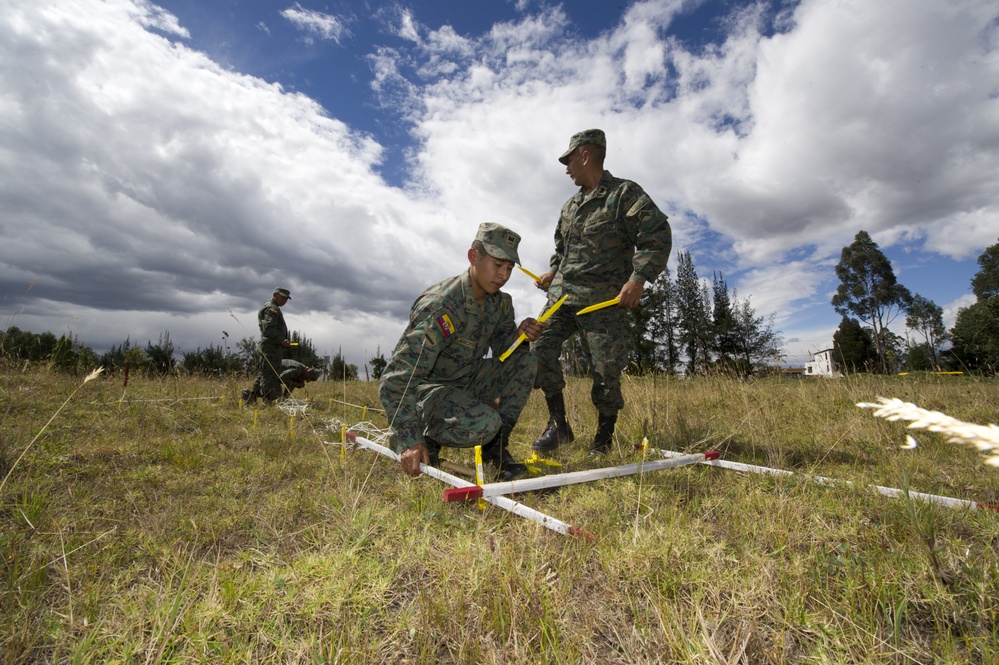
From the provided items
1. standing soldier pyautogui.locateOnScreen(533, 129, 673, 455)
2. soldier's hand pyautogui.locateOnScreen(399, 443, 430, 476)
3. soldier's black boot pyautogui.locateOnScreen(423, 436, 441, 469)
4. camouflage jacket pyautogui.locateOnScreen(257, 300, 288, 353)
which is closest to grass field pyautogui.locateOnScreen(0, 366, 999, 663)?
soldier's hand pyautogui.locateOnScreen(399, 443, 430, 476)

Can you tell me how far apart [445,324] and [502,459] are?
0.99 meters

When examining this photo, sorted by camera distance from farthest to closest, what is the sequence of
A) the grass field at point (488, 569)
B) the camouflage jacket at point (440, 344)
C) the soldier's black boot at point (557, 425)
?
the soldier's black boot at point (557, 425) < the camouflage jacket at point (440, 344) < the grass field at point (488, 569)

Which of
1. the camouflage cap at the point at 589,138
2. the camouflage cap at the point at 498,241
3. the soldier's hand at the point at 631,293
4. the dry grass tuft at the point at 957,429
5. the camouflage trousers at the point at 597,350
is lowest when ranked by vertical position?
the dry grass tuft at the point at 957,429

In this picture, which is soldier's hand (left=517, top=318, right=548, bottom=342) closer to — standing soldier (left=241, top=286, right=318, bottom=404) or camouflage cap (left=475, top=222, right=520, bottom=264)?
camouflage cap (left=475, top=222, right=520, bottom=264)

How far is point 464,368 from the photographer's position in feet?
11.6

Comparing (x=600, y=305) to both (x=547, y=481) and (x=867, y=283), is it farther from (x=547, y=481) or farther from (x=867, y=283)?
(x=867, y=283)

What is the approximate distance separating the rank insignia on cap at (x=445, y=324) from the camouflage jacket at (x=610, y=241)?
1332 millimetres

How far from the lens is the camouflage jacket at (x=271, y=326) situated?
8.27 m

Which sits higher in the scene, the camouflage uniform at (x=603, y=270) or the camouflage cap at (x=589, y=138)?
the camouflage cap at (x=589, y=138)

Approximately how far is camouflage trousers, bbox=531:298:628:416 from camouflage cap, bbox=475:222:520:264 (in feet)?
3.45

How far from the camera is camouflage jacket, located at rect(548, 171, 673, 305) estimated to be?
3.72 meters

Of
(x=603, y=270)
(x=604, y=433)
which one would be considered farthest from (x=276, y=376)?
(x=603, y=270)

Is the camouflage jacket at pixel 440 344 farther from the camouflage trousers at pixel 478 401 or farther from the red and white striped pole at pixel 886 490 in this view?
the red and white striped pole at pixel 886 490

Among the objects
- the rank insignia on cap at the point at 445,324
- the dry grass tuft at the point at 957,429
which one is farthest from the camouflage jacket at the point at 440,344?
the dry grass tuft at the point at 957,429
